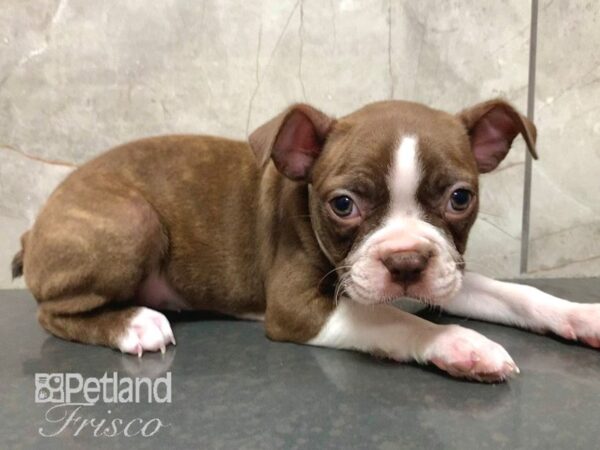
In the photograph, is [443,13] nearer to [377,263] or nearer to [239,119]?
[239,119]

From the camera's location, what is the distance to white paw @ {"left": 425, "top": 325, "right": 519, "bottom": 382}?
2.16 meters

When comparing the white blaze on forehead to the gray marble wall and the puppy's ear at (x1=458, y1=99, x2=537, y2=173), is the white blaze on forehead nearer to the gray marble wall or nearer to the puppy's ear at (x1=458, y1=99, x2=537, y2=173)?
the puppy's ear at (x1=458, y1=99, x2=537, y2=173)

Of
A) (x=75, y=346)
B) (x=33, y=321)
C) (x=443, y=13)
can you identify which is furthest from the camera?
(x=443, y=13)

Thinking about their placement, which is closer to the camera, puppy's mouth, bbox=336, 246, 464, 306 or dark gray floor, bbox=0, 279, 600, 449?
dark gray floor, bbox=0, 279, 600, 449

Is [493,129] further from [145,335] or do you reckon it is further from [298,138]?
[145,335]

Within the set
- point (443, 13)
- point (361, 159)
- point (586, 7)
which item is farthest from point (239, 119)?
point (586, 7)

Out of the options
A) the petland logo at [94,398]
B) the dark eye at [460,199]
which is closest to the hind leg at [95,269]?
the petland logo at [94,398]

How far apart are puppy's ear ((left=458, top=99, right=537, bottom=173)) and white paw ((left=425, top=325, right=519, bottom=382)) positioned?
0.80 m

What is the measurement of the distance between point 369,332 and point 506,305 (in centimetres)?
72

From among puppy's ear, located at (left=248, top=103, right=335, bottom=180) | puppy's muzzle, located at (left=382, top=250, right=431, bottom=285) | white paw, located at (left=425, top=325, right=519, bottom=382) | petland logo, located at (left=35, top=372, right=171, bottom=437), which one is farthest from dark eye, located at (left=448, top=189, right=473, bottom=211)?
petland logo, located at (left=35, top=372, right=171, bottom=437)

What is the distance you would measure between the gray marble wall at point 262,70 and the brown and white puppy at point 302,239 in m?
0.66

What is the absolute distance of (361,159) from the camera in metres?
2.31


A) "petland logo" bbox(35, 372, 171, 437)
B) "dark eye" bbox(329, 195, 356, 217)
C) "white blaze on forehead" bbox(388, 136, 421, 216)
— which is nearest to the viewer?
"petland logo" bbox(35, 372, 171, 437)

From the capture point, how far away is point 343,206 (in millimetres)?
2365
